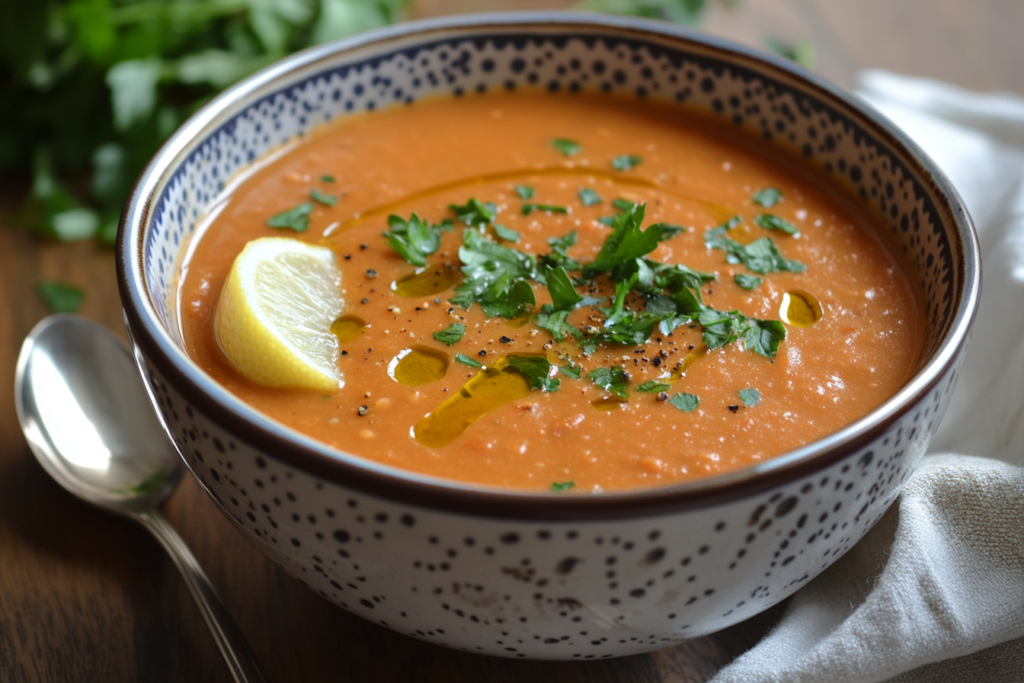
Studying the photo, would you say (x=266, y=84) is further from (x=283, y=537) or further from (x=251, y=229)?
(x=283, y=537)

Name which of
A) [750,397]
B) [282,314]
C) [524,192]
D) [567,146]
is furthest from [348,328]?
[567,146]

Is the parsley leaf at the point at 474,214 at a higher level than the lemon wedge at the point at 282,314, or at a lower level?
higher

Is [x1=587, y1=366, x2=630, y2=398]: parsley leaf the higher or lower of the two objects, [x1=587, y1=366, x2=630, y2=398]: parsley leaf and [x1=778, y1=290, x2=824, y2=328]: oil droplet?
the lower

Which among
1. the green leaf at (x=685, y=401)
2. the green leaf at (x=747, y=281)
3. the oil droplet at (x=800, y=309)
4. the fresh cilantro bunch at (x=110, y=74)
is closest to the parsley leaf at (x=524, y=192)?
the green leaf at (x=747, y=281)

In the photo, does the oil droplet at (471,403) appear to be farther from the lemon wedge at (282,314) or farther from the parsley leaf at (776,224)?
the parsley leaf at (776,224)

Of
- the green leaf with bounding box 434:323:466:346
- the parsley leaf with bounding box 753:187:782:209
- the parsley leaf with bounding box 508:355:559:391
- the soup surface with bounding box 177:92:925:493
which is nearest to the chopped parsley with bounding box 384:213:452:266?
the soup surface with bounding box 177:92:925:493

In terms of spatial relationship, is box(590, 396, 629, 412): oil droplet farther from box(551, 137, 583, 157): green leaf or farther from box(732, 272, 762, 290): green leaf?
box(551, 137, 583, 157): green leaf

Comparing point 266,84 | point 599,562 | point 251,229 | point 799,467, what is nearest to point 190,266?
point 251,229
